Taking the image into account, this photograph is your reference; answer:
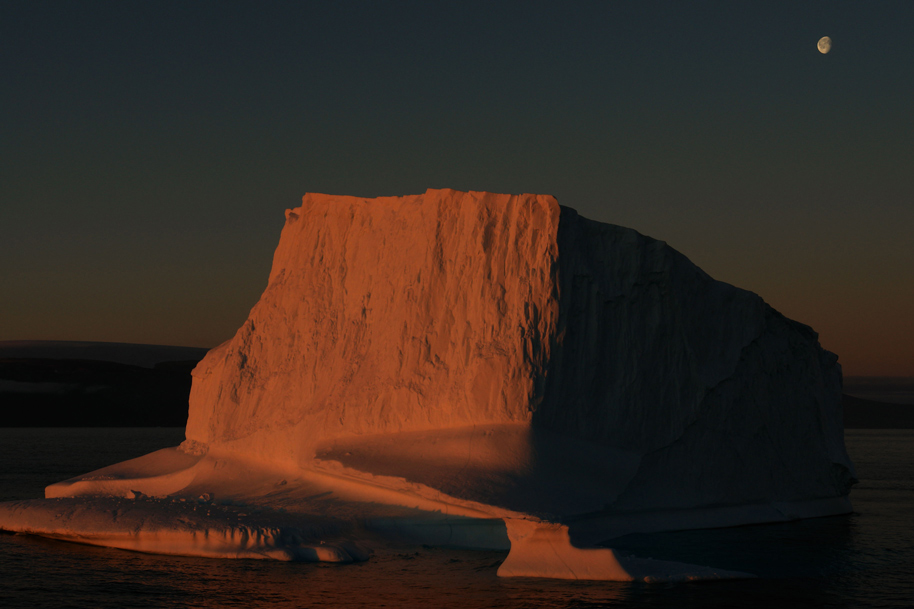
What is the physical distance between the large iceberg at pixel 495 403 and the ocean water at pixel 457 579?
68 cm

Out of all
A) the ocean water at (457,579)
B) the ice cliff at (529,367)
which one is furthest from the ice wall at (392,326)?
the ocean water at (457,579)

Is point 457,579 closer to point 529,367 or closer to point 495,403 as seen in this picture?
point 495,403

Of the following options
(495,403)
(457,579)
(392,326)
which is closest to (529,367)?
(495,403)

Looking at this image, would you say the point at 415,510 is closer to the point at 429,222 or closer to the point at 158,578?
the point at 158,578

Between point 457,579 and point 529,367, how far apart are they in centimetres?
504

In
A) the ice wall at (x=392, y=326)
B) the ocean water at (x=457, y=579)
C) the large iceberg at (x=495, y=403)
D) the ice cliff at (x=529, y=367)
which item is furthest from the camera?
the ice wall at (x=392, y=326)

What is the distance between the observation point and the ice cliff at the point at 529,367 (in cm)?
1753

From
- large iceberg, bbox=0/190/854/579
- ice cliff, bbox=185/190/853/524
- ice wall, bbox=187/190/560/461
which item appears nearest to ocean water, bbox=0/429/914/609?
large iceberg, bbox=0/190/854/579

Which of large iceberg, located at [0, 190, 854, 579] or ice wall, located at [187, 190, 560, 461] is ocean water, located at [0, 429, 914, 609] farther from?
ice wall, located at [187, 190, 560, 461]

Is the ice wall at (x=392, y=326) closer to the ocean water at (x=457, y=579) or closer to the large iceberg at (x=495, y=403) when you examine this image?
the large iceberg at (x=495, y=403)

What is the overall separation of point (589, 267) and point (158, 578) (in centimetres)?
1067

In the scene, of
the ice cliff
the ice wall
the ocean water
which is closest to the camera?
the ocean water

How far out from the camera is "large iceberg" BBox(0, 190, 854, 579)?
16.5m

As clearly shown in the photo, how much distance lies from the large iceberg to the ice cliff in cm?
5
